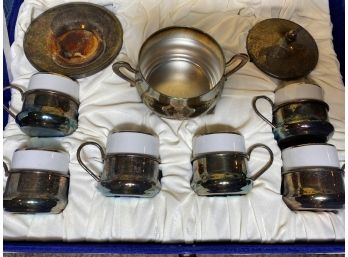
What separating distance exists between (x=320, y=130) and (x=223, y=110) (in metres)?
0.17

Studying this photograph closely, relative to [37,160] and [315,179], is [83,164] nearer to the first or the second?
[37,160]

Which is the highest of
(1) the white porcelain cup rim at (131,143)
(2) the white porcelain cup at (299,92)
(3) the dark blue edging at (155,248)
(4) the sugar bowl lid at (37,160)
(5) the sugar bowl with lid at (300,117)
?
(2) the white porcelain cup at (299,92)

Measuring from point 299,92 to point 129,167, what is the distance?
1.06 ft

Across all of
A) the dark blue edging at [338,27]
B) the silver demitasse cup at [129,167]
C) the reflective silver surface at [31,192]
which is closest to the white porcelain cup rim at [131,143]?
the silver demitasse cup at [129,167]

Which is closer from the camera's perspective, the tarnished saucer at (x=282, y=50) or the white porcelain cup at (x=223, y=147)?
the white porcelain cup at (x=223, y=147)

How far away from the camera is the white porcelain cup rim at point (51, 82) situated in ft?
2.17

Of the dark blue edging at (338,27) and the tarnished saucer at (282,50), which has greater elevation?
the dark blue edging at (338,27)

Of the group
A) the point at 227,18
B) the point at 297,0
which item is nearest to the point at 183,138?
the point at 227,18

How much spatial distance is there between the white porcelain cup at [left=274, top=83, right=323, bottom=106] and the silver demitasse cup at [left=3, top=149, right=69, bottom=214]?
40cm

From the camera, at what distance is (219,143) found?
0.61m

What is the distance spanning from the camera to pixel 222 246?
584 millimetres

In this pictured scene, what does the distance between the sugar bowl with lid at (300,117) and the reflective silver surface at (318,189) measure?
7cm

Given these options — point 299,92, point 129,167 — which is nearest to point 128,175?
point 129,167

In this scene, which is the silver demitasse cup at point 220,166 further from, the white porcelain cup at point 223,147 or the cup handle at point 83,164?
the cup handle at point 83,164
